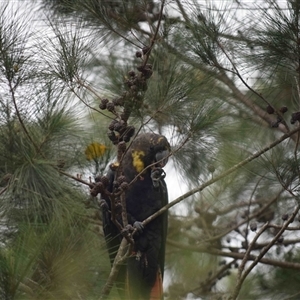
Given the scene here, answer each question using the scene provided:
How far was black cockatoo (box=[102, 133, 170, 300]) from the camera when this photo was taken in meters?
3.11

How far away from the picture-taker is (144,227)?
3.19m

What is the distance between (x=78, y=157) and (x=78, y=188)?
0.18 m

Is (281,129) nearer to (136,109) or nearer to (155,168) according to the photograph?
(155,168)

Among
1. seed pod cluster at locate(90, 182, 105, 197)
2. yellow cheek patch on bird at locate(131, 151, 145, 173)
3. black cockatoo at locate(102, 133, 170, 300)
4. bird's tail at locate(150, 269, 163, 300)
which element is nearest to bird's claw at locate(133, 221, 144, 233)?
black cockatoo at locate(102, 133, 170, 300)

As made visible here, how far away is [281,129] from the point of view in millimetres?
3242

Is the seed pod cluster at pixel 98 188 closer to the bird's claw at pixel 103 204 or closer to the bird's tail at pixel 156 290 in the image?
the bird's claw at pixel 103 204

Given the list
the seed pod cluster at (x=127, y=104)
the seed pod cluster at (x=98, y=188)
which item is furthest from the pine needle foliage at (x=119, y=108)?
the seed pod cluster at (x=98, y=188)

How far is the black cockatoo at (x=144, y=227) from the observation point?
311 cm

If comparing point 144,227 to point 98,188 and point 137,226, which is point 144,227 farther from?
point 98,188

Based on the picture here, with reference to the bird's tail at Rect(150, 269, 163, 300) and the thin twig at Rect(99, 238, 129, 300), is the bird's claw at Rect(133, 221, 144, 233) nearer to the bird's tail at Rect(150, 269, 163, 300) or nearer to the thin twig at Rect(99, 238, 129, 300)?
the thin twig at Rect(99, 238, 129, 300)

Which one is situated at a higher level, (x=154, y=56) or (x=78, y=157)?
(x=154, y=56)

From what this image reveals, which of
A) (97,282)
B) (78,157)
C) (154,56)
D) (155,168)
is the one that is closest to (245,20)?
(154,56)

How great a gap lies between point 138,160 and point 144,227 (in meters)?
0.28

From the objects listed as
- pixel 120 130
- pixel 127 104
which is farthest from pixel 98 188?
pixel 127 104
